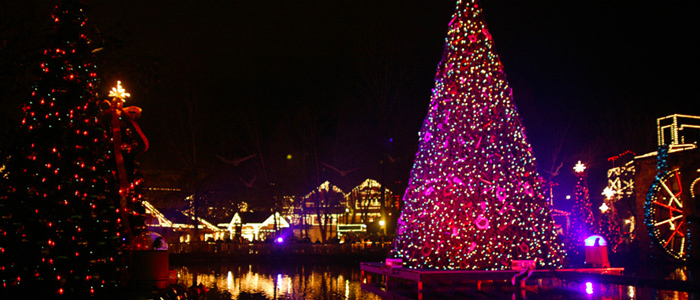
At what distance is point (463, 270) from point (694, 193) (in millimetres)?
16244

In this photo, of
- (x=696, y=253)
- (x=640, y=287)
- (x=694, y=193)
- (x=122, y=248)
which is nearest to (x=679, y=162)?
(x=694, y=193)

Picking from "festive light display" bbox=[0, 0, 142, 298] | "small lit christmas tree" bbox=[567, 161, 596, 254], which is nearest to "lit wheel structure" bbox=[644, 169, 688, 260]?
"small lit christmas tree" bbox=[567, 161, 596, 254]

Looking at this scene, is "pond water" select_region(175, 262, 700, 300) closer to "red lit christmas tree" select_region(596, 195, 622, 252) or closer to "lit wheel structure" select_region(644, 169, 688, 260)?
"lit wheel structure" select_region(644, 169, 688, 260)

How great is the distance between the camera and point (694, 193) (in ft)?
81.9

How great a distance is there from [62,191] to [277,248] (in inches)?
852

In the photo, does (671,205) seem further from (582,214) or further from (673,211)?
(582,214)

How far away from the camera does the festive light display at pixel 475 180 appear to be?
14.6 meters

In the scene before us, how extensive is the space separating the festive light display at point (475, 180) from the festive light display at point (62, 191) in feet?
25.2

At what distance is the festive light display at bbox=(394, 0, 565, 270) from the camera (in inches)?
575

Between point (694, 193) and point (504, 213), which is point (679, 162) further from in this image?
point (504, 213)

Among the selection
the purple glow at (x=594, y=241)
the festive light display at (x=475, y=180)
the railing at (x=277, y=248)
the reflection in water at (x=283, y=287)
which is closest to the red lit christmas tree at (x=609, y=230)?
the railing at (x=277, y=248)

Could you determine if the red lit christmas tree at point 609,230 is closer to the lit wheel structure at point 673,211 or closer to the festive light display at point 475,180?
the lit wheel structure at point 673,211

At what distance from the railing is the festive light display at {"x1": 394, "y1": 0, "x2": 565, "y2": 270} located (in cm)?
1522

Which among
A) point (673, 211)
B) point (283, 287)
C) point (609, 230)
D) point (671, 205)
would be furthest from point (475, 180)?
point (609, 230)
